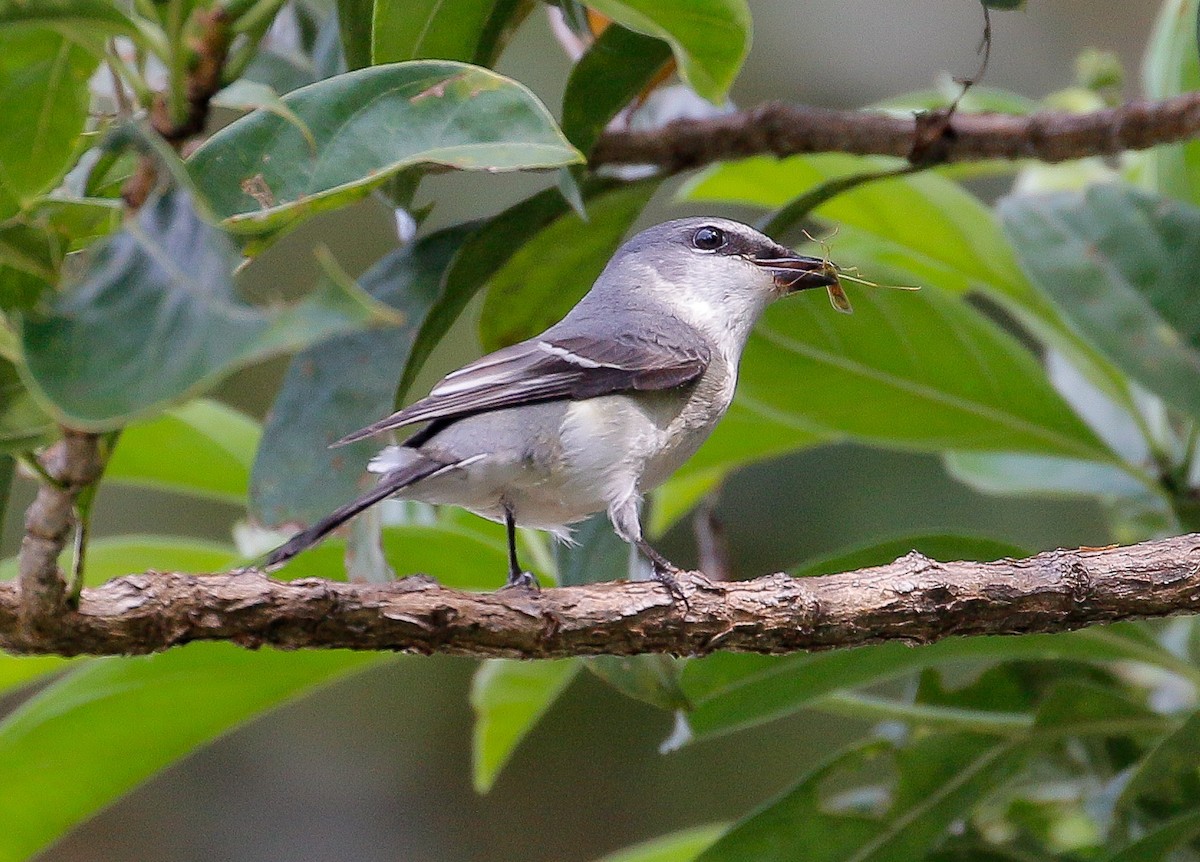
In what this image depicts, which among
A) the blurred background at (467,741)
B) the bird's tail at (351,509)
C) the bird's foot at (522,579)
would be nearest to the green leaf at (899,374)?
the bird's foot at (522,579)

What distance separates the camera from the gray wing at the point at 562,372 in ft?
6.56

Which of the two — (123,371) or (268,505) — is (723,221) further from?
(123,371)

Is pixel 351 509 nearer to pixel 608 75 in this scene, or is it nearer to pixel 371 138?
pixel 371 138

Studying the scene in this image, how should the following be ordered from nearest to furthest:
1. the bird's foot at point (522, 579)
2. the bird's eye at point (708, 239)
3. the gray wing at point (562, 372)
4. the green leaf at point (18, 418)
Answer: the green leaf at point (18, 418) < the bird's foot at point (522, 579) < the gray wing at point (562, 372) < the bird's eye at point (708, 239)

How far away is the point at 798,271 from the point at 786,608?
0.96 metres

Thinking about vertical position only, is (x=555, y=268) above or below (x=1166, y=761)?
above

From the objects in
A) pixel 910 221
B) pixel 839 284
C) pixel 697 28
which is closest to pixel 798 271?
pixel 839 284

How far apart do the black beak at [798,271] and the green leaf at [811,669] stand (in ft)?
2.28

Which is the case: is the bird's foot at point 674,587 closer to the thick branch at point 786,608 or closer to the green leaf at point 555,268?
the thick branch at point 786,608

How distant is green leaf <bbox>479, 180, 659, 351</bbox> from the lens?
7.70 ft

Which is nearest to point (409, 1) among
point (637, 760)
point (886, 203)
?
point (886, 203)

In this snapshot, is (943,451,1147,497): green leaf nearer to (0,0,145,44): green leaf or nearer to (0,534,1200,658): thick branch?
(0,534,1200,658): thick branch

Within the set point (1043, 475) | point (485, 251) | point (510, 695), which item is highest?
point (485, 251)

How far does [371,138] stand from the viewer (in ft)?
4.36
